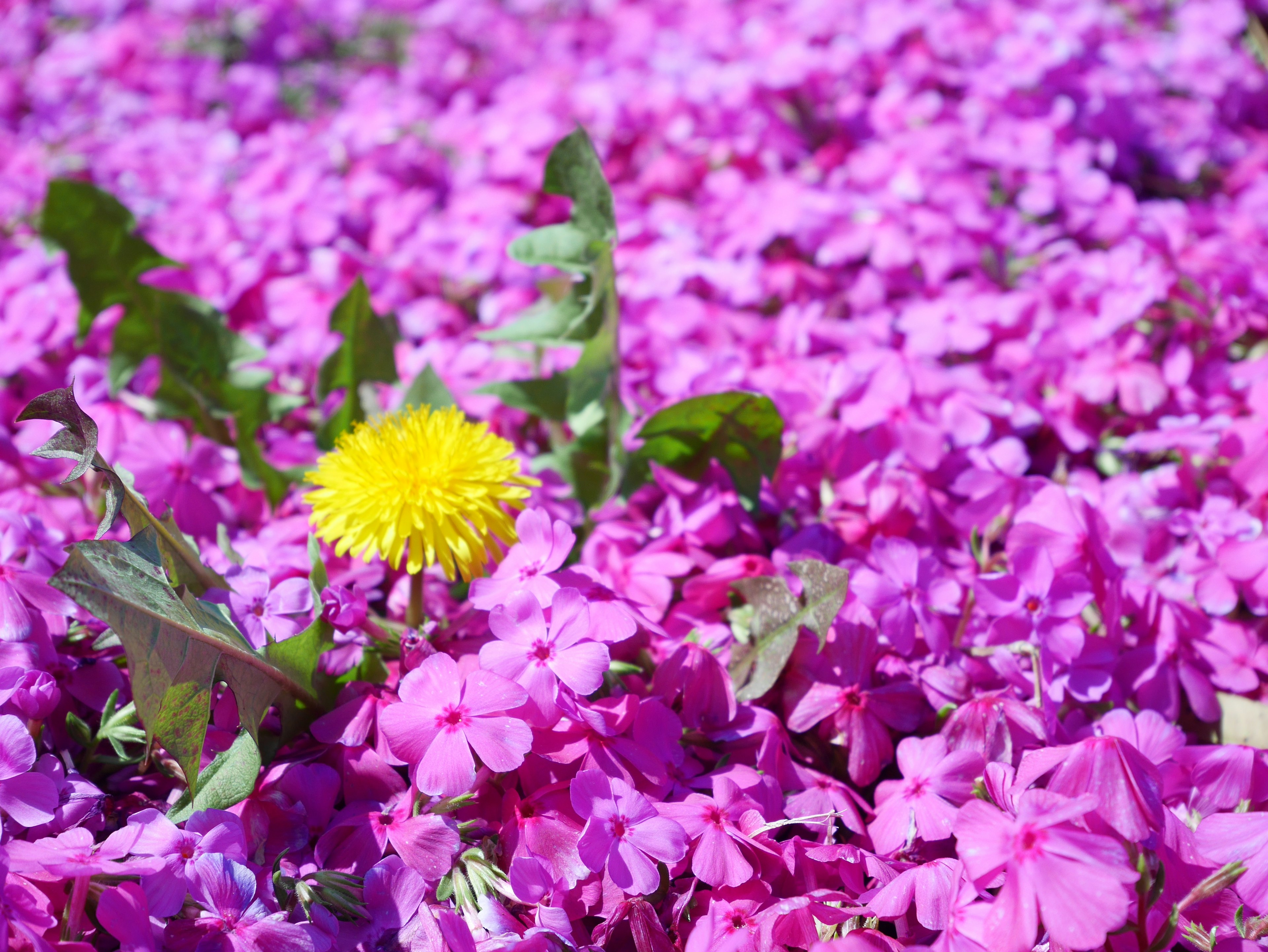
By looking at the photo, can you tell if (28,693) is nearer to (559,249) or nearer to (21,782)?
(21,782)

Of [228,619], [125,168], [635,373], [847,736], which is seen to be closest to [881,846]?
[847,736]

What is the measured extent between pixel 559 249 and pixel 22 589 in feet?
2.72

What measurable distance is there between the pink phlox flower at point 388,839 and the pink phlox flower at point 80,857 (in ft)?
0.57

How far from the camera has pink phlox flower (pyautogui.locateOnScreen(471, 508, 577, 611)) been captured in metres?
1.07

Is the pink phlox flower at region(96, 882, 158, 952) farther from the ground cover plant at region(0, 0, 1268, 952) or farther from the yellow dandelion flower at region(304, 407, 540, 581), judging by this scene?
the yellow dandelion flower at region(304, 407, 540, 581)

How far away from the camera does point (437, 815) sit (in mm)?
959

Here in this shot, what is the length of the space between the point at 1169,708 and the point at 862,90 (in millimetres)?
1911

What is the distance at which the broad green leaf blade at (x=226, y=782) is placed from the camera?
3.21 feet

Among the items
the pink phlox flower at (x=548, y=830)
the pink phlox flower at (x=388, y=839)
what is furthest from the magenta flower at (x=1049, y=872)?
the pink phlox flower at (x=388, y=839)

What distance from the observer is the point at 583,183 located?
4.68 feet

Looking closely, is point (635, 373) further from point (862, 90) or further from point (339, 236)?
point (862, 90)

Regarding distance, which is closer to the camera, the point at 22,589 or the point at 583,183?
the point at 22,589

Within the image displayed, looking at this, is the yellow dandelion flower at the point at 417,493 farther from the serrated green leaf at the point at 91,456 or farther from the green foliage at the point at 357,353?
the green foliage at the point at 357,353

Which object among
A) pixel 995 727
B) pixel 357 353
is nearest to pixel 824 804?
pixel 995 727
